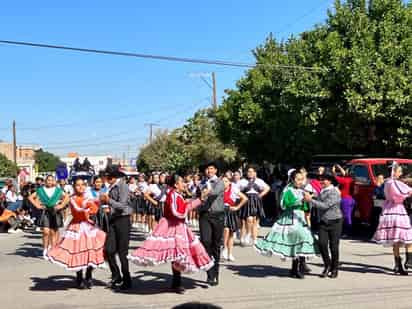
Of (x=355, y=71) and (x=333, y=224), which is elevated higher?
(x=355, y=71)

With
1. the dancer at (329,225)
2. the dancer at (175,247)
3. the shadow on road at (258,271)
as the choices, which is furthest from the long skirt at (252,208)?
the dancer at (175,247)

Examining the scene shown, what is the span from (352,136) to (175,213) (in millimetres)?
12773

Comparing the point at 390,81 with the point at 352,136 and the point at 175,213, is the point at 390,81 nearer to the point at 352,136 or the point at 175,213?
the point at 352,136

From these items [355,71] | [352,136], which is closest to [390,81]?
[355,71]

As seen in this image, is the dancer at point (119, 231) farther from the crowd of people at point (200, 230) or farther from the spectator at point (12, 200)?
the spectator at point (12, 200)

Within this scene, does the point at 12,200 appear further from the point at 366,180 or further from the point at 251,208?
the point at 366,180

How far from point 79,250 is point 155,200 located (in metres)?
6.41

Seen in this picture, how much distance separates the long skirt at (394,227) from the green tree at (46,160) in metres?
114

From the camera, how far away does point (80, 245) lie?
898cm

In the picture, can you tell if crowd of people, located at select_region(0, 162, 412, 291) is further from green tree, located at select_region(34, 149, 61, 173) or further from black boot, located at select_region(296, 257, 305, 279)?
green tree, located at select_region(34, 149, 61, 173)

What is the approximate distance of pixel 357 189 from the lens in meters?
A: 15.7

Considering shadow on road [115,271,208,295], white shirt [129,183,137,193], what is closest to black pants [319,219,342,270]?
shadow on road [115,271,208,295]

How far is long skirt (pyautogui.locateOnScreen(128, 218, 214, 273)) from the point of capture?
8469 millimetres

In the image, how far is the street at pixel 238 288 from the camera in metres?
8.14
